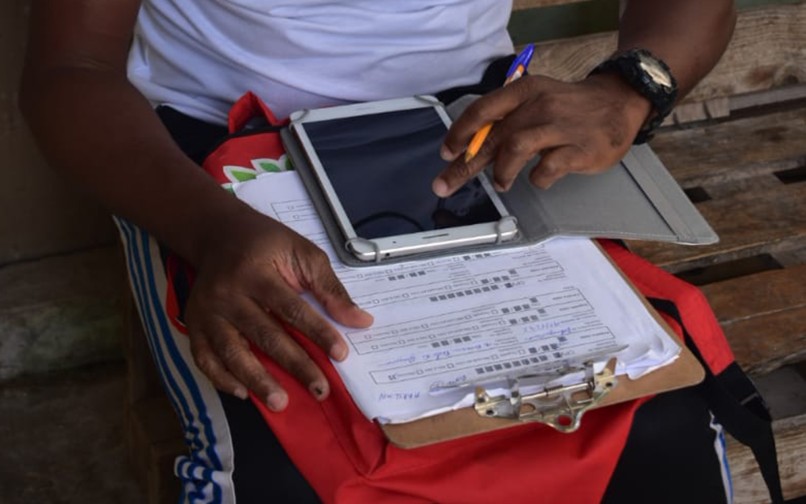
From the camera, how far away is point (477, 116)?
1.23 meters

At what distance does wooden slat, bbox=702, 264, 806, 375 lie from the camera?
5.34 ft

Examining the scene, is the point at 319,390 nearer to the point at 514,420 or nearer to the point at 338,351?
the point at 338,351

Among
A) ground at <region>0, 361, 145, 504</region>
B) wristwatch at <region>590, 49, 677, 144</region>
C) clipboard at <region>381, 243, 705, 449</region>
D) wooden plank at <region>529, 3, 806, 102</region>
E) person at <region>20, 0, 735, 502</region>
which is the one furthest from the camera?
wooden plank at <region>529, 3, 806, 102</region>

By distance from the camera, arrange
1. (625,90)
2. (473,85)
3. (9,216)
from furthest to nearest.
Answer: (9,216), (473,85), (625,90)

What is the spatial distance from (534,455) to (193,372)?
35 cm

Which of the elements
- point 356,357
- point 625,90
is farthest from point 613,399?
point 625,90

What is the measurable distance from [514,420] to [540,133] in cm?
33

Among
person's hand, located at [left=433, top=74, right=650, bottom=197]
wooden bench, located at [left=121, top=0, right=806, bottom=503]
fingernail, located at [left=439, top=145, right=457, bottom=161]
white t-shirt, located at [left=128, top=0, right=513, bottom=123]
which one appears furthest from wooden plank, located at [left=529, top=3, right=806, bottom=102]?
fingernail, located at [left=439, top=145, right=457, bottom=161]

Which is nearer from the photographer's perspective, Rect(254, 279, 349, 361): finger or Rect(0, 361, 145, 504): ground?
Rect(254, 279, 349, 361): finger

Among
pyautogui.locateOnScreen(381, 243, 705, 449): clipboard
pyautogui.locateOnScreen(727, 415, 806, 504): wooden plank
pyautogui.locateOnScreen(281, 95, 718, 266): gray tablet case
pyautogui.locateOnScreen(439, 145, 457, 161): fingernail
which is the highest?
pyautogui.locateOnScreen(439, 145, 457, 161): fingernail

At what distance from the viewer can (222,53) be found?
139 cm

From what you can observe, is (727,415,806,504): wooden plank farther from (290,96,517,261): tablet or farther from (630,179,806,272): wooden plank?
(290,96,517,261): tablet

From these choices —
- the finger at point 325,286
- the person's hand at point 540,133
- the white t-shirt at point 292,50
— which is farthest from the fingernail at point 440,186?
the white t-shirt at point 292,50

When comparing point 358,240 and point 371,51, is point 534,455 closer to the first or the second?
point 358,240
